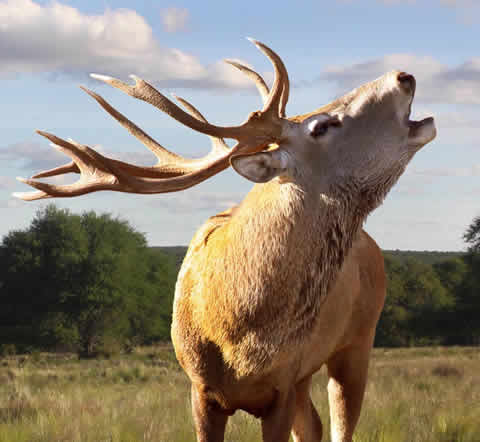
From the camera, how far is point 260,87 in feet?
15.2

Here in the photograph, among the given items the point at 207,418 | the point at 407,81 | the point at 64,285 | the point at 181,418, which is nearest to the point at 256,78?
the point at 407,81

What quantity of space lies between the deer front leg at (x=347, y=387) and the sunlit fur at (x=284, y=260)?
127 centimetres

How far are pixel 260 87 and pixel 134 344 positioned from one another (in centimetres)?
3211

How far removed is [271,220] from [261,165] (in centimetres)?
29

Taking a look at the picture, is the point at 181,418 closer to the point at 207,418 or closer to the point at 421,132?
the point at 207,418

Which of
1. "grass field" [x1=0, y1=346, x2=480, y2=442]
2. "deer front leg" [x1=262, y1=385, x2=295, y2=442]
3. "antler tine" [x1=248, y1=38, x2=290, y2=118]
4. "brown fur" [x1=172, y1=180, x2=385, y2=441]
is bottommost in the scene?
"grass field" [x1=0, y1=346, x2=480, y2=442]

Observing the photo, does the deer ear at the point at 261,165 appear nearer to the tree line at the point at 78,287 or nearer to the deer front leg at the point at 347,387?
the deer front leg at the point at 347,387

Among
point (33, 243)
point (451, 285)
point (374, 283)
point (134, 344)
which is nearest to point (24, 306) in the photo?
point (33, 243)

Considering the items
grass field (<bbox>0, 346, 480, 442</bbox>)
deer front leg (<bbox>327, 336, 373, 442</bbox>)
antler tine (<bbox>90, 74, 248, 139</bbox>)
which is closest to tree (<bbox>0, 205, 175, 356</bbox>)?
grass field (<bbox>0, 346, 480, 442</bbox>)

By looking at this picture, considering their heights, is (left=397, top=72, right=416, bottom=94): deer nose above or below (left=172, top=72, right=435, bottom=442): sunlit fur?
above

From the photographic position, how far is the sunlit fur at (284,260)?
11.5 ft

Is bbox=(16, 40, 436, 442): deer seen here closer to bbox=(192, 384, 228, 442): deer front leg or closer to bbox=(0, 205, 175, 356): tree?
bbox=(192, 384, 228, 442): deer front leg

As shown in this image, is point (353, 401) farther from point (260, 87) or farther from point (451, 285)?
point (451, 285)

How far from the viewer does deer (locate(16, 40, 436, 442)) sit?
352cm
